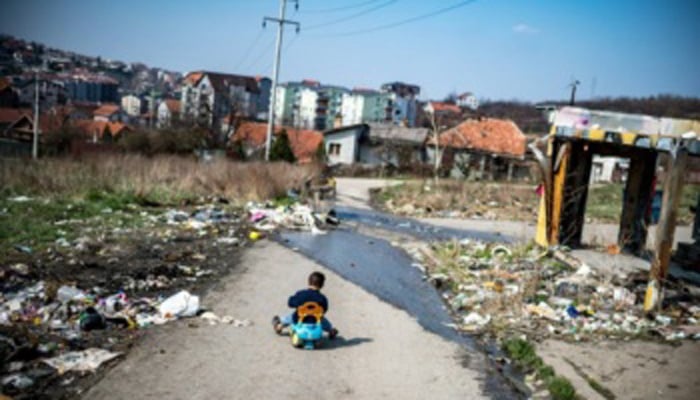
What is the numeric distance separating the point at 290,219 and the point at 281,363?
960cm

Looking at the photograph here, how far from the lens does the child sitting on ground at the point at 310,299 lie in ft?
19.7

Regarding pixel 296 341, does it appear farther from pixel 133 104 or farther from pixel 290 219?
pixel 133 104

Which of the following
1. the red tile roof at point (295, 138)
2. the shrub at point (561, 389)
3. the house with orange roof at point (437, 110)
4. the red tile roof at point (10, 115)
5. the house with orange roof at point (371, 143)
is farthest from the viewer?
the red tile roof at point (10, 115)

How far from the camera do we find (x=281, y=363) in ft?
18.1

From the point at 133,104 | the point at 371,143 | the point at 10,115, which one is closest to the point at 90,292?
the point at 371,143

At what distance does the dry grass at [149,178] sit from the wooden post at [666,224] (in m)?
12.6

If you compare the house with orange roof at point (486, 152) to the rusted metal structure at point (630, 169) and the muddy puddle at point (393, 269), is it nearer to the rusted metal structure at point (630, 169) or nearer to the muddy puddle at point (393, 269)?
the muddy puddle at point (393, 269)

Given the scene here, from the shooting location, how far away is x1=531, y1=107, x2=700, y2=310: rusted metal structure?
8.31 meters

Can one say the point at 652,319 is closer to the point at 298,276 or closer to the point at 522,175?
the point at 298,276

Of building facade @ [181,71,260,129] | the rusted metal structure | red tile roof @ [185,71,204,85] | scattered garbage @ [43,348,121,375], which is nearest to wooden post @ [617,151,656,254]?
the rusted metal structure

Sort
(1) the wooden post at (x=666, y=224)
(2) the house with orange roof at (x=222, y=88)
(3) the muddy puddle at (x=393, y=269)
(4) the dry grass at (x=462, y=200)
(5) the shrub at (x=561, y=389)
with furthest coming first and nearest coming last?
(2) the house with orange roof at (x=222, y=88)
(4) the dry grass at (x=462, y=200)
(1) the wooden post at (x=666, y=224)
(3) the muddy puddle at (x=393, y=269)
(5) the shrub at (x=561, y=389)

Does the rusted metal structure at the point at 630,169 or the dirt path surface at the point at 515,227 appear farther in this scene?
the dirt path surface at the point at 515,227

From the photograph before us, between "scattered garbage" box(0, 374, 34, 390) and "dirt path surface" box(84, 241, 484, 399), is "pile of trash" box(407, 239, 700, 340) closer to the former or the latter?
"dirt path surface" box(84, 241, 484, 399)

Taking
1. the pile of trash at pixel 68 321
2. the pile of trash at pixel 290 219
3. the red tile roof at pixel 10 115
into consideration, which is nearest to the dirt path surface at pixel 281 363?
the pile of trash at pixel 68 321
